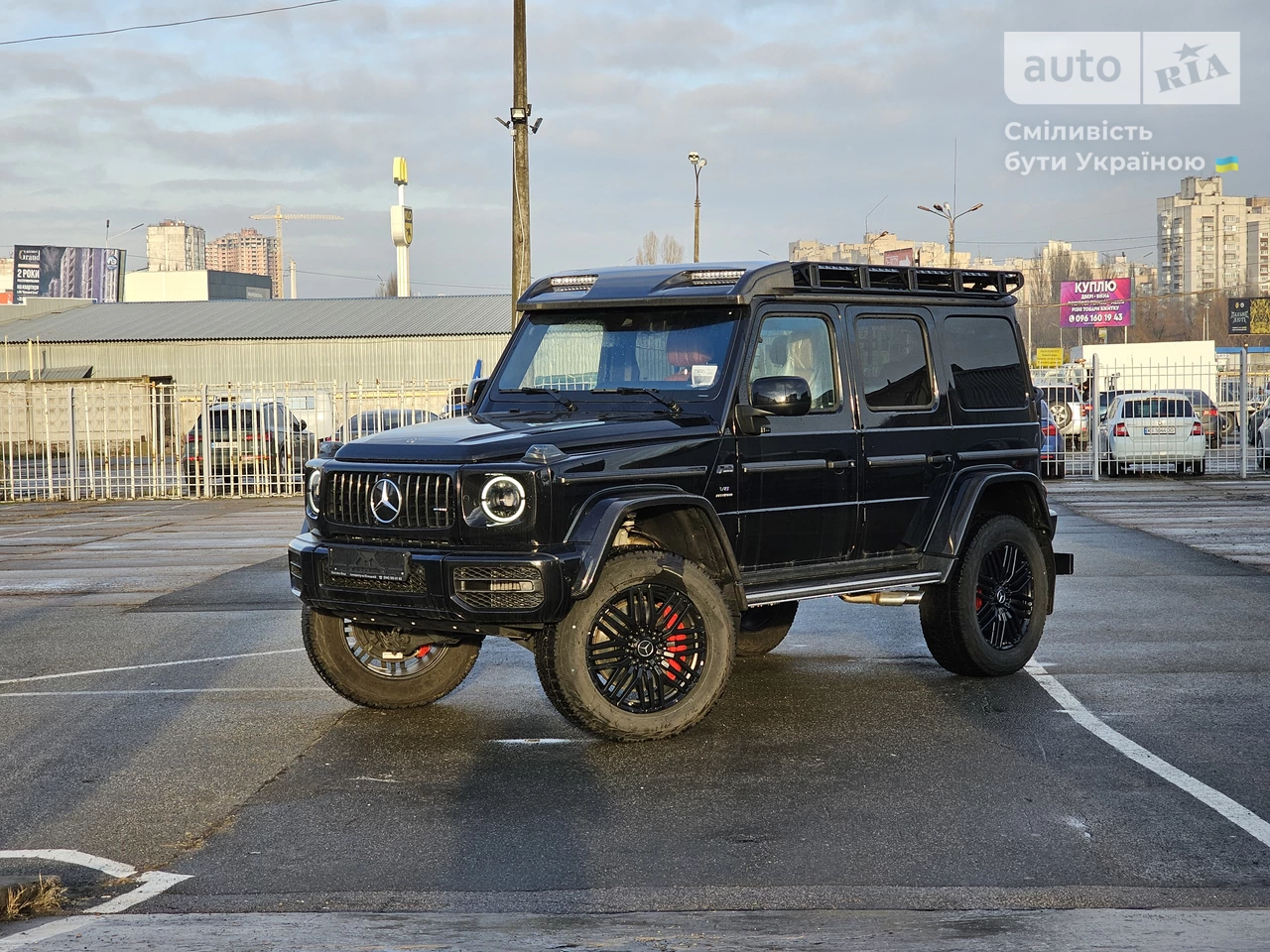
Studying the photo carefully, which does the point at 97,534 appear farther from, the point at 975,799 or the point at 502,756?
the point at 975,799

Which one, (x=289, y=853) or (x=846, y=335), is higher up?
(x=846, y=335)

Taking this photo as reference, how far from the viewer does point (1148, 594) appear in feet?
39.6

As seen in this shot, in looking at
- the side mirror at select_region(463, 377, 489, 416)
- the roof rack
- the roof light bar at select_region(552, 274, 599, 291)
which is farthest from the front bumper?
the roof rack

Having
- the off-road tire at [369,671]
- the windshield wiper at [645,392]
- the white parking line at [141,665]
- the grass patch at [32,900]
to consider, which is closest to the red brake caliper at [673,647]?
the windshield wiper at [645,392]

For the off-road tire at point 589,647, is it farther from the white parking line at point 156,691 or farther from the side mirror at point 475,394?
the white parking line at point 156,691

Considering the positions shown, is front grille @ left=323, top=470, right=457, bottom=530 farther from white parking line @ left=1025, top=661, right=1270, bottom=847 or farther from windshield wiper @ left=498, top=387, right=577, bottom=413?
white parking line @ left=1025, top=661, right=1270, bottom=847

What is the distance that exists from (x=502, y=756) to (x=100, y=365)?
2291 inches

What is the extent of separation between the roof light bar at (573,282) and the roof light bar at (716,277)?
0.64 m

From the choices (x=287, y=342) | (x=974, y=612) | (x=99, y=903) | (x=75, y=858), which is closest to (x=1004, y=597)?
(x=974, y=612)

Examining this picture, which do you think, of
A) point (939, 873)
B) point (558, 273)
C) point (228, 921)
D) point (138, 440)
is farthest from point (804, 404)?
point (138, 440)

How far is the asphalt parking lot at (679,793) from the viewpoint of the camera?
457cm

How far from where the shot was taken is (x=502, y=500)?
6.45 m

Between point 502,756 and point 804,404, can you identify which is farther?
point 804,404

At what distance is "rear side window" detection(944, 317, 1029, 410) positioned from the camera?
8.48 m
